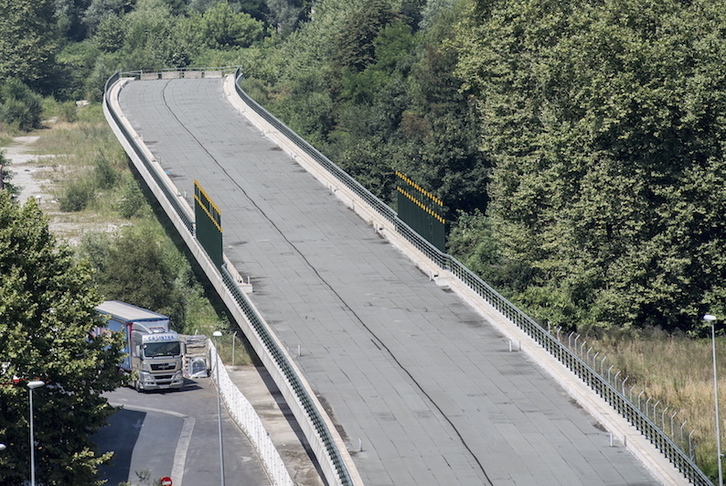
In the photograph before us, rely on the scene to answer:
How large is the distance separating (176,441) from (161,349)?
22.2ft

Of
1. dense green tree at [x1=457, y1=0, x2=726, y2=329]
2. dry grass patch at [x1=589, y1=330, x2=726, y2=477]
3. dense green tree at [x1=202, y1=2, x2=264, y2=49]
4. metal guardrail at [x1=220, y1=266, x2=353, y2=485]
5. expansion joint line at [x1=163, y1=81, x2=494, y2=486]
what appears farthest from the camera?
dense green tree at [x1=202, y1=2, x2=264, y2=49]

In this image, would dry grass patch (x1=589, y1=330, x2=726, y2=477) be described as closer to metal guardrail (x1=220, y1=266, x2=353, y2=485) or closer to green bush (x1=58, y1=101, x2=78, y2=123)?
metal guardrail (x1=220, y1=266, x2=353, y2=485)

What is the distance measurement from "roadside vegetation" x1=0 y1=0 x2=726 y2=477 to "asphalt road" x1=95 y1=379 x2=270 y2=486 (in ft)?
39.4

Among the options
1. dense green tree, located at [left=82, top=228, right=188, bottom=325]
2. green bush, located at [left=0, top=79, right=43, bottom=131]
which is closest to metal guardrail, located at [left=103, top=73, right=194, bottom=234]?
dense green tree, located at [left=82, top=228, right=188, bottom=325]

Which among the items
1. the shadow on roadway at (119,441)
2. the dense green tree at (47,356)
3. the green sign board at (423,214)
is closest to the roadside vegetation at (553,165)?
the green sign board at (423,214)

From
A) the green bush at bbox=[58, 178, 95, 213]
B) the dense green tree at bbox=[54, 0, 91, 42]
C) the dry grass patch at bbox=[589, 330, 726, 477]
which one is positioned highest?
the dense green tree at bbox=[54, 0, 91, 42]

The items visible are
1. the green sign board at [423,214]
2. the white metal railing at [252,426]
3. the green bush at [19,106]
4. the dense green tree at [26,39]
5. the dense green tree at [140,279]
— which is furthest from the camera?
the dense green tree at [26,39]

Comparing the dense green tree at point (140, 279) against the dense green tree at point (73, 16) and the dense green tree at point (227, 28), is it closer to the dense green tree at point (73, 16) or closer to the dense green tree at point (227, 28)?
the dense green tree at point (227, 28)

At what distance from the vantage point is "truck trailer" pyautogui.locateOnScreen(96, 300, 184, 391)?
2260 inches

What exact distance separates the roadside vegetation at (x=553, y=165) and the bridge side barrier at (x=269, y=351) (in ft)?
11.2

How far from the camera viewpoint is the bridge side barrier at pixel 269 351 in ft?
129

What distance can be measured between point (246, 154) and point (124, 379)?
4133 centimetres

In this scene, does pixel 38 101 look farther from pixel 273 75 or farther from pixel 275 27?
pixel 275 27

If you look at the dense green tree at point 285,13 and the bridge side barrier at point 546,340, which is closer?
the bridge side barrier at point 546,340
